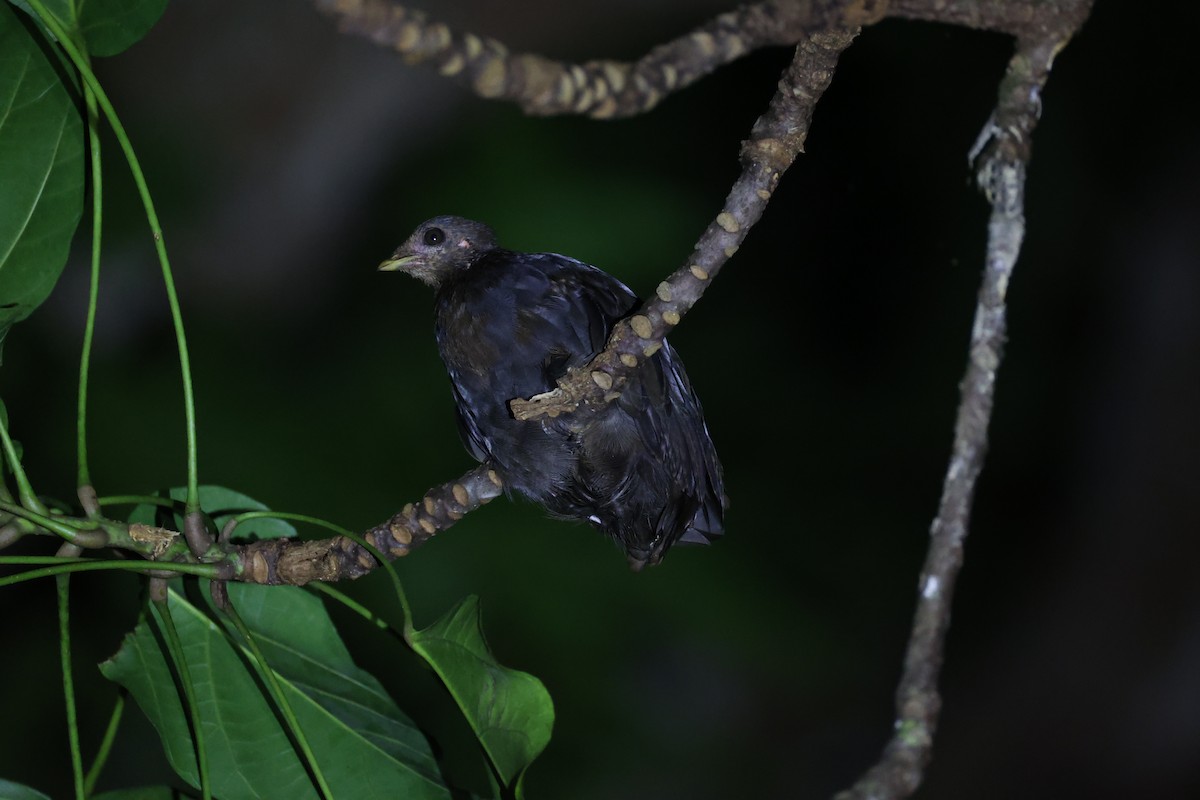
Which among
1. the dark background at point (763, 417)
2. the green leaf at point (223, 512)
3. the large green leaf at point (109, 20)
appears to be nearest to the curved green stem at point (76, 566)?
the green leaf at point (223, 512)

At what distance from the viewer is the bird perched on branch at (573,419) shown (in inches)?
59.5

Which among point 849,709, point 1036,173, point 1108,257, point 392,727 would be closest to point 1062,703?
point 849,709

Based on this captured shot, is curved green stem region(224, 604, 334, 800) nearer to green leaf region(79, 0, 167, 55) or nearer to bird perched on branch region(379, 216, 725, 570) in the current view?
bird perched on branch region(379, 216, 725, 570)

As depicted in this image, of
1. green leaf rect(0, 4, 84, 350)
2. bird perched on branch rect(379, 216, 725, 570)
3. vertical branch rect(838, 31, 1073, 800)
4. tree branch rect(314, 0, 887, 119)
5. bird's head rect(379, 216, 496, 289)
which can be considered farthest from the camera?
bird's head rect(379, 216, 496, 289)

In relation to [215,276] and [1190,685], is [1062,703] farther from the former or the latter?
[215,276]

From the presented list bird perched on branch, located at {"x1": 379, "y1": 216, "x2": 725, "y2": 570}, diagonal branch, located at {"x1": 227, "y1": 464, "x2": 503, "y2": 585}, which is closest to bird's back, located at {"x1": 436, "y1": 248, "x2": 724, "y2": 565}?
bird perched on branch, located at {"x1": 379, "y1": 216, "x2": 725, "y2": 570}

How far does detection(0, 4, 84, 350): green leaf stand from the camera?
4.60 feet

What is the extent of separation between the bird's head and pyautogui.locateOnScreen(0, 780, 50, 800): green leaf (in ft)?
3.20

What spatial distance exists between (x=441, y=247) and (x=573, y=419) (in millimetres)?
657

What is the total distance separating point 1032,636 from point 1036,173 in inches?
56.3

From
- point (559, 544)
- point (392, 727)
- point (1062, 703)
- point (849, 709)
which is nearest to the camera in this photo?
point (392, 727)

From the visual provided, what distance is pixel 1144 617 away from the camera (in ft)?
10.2

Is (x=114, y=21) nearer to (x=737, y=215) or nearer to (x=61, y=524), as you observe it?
(x=61, y=524)

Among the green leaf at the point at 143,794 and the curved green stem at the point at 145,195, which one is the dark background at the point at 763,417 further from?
the curved green stem at the point at 145,195
